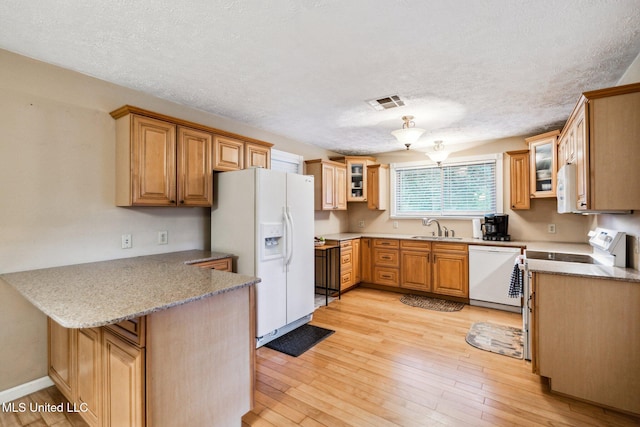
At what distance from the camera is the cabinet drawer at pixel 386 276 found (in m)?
4.76

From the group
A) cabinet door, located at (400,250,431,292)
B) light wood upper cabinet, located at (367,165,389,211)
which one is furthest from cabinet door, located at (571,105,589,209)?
light wood upper cabinet, located at (367,165,389,211)

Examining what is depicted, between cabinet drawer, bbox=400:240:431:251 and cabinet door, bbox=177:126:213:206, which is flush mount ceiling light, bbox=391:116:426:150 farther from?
cabinet door, bbox=177:126:213:206

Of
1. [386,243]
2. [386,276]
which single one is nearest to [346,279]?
[386,276]

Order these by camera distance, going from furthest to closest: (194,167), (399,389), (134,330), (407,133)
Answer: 1. (407,133)
2. (194,167)
3. (399,389)
4. (134,330)

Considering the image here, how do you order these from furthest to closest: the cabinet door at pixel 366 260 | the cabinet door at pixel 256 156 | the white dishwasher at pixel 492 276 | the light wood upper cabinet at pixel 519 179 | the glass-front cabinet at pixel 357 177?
the glass-front cabinet at pixel 357 177 < the cabinet door at pixel 366 260 < the light wood upper cabinet at pixel 519 179 < the white dishwasher at pixel 492 276 < the cabinet door at pixel 256 156

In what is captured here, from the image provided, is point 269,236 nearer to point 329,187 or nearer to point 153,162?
point 153,162

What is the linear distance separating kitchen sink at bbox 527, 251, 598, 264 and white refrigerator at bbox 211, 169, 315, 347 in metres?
2.38

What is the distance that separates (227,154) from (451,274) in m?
3.46

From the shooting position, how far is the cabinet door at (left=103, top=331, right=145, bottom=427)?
1356mm

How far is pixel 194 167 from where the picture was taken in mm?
2969

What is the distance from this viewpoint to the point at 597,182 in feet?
6.59

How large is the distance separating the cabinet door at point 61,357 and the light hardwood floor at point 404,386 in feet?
3.97

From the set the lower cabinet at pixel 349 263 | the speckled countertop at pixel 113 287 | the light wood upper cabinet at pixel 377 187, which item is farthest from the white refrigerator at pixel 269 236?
the light wood upper cabinet at pixel 377 187

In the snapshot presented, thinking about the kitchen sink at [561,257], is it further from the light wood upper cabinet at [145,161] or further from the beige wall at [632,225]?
the light wood upper cabinet at [145,161]
